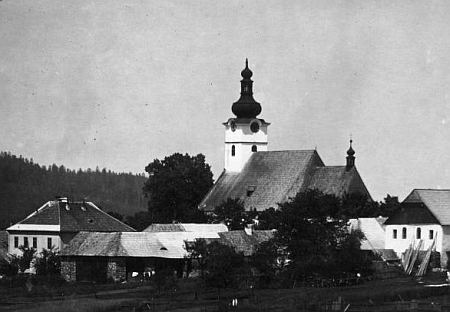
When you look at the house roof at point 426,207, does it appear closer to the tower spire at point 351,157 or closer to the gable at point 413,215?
the gable at point 413,215

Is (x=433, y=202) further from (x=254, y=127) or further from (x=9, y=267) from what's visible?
(x=254, y=127)

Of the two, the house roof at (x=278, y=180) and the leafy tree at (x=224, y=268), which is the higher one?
the house roof at (x=278, y=180)

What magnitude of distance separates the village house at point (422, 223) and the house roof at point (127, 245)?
13.4 metres

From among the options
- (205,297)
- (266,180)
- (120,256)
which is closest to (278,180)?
(266,180)

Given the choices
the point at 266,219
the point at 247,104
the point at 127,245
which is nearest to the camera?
the point at 127,245

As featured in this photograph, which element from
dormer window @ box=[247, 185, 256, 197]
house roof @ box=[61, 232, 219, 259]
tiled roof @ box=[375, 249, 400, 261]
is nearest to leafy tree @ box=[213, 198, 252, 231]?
dormer window @ box=[247, 185, 256, 197]

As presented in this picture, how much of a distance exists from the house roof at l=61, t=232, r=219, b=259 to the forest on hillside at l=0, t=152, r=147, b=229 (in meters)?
5.64

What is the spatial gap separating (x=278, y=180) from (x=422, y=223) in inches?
861

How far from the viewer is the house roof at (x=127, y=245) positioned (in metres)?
95.1

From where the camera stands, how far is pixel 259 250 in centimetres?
8638

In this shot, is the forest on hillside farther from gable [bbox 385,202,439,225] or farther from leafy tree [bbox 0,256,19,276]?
gable [bbox 385,202,439,225]

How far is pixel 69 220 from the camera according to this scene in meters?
106

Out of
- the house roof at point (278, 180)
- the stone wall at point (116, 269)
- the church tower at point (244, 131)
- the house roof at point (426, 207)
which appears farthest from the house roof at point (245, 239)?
the church tower at point (244, 131)

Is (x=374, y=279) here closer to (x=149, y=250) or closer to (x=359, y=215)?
(x=149, y=250)
